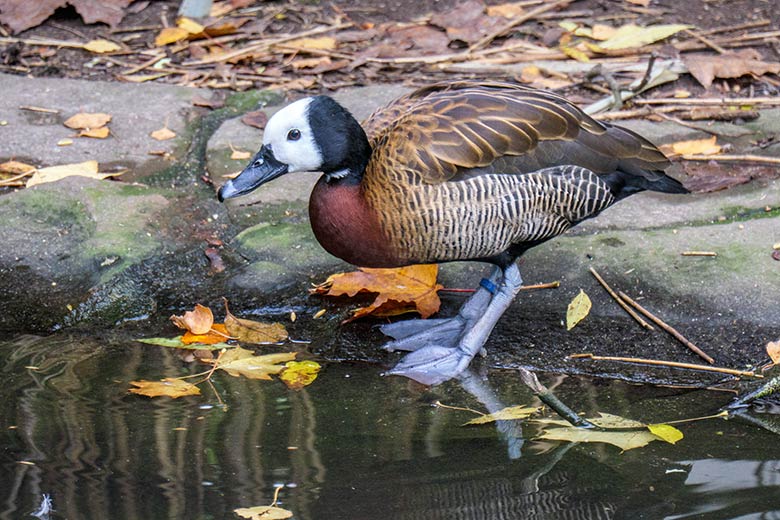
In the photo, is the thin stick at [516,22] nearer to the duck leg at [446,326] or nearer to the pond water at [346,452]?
the duck leg at [446,326]

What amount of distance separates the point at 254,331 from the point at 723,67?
3.08 metres

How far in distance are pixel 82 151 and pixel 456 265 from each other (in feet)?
6.08

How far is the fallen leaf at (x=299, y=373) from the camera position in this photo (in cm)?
344

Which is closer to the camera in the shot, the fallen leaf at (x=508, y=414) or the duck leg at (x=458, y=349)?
the fallen leaf at (x=508, y=414)

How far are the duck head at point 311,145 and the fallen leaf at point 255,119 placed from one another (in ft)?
4.86

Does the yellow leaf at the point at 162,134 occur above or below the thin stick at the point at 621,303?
above

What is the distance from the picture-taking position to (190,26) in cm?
612

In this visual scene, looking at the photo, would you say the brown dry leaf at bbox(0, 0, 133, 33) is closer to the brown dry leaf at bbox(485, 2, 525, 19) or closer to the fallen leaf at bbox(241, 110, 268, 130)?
the fallen leaf at bbox(241, 110, 268, 130)

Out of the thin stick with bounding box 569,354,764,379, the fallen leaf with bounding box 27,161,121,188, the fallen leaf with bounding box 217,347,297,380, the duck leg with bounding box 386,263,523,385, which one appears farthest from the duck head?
the fallen leaf with bounding box 27,161,121,188

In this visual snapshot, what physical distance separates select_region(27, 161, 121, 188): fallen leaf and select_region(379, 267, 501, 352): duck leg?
1595 mm

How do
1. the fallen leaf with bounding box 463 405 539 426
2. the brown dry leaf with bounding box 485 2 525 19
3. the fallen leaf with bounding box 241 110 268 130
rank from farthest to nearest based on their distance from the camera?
the brown dry leaf with bounding box 485 2 525 19 < the fallen leaf with bounding box 241 110 268 130 < the fallen leaf with bounding box 463 405 539 426

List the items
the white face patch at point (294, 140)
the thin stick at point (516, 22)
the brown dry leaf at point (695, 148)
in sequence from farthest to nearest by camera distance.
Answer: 1. the thin stick at point (516, 22)
2. the brown dry leaf at point (695, 148)
3. the white face patch at point (294, 140)

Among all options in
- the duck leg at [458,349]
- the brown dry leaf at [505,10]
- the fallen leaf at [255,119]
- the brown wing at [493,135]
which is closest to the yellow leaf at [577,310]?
the duck leg at [458,349]

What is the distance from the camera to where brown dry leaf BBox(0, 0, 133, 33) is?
617cm
